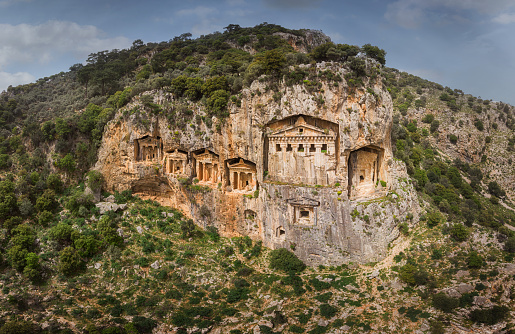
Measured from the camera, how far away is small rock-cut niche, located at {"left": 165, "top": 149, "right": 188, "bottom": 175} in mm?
37781

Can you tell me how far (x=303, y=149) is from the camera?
31.5m

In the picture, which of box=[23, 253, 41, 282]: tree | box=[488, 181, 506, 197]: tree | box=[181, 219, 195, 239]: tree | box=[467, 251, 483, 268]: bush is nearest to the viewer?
box=[467, 251, 483, 268]: bush

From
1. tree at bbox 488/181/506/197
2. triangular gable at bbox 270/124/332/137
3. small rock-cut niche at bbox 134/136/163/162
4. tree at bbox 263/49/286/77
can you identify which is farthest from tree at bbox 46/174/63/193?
tree at bbox 488/181/506/197

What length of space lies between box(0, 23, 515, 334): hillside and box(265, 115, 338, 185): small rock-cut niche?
0.45 ft

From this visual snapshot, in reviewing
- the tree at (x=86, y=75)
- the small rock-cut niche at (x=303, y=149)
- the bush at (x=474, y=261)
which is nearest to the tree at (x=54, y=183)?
the tree at (x=86, y=75)

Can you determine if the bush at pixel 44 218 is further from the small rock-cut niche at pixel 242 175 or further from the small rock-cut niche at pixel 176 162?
the small rock-cut niche at pixel 242 175

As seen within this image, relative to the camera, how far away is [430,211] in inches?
1325

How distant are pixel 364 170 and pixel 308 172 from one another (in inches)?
252

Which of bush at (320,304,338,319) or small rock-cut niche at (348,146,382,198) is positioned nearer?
bush at (320,304,338,319)

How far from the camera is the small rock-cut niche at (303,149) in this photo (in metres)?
30.7

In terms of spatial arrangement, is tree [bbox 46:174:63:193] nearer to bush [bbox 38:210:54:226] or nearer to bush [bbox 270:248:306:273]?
bush [bbox 38:210:54:226]

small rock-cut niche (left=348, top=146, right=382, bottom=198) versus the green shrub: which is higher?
small rock-cut niche (left=348, top=146, right=382, bottom=198)

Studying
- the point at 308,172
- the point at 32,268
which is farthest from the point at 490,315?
the point at 32,268

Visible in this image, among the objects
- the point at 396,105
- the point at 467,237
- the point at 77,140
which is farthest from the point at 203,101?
the point at 396,105
